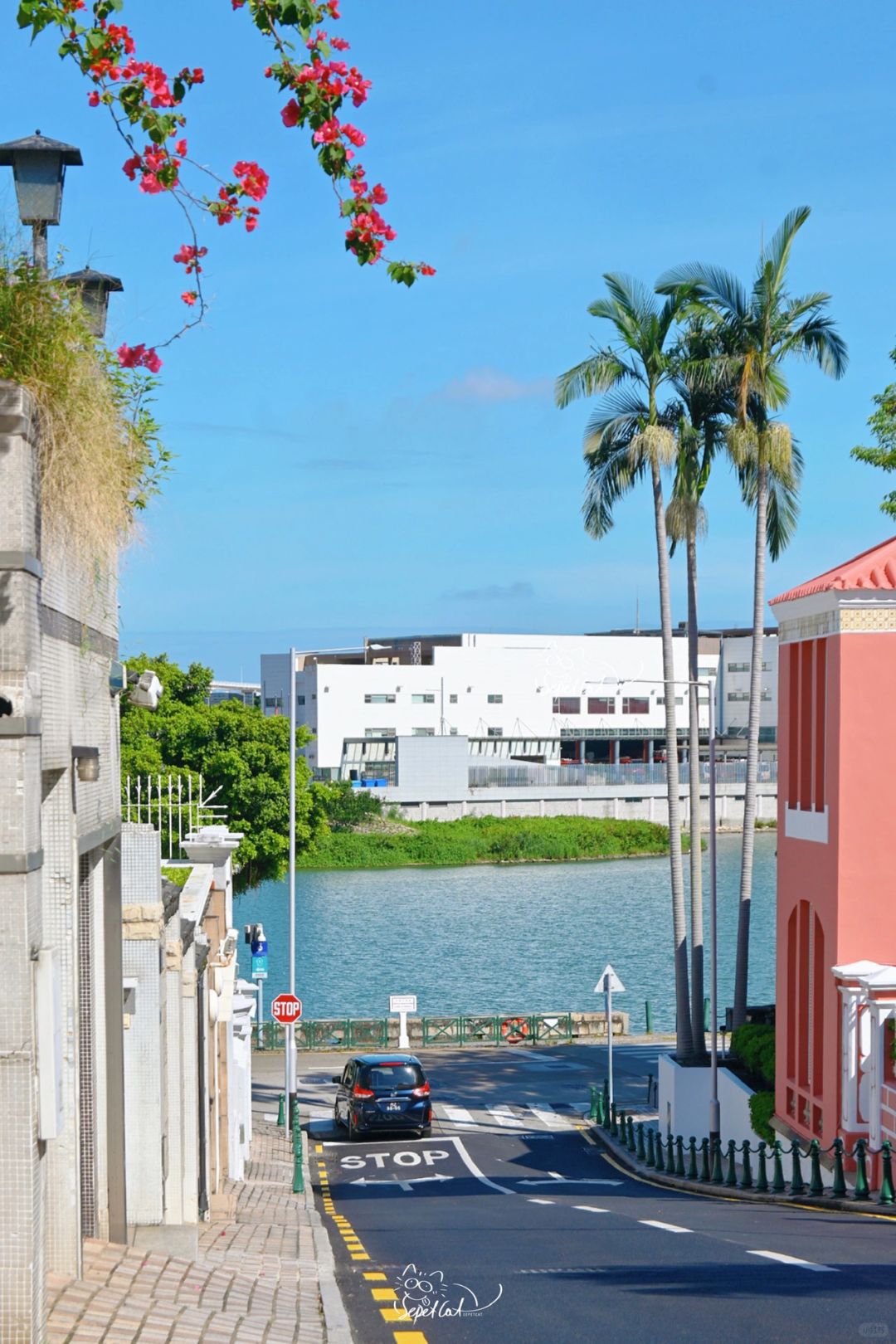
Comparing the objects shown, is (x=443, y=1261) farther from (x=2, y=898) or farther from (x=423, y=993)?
(x=423, y=993)

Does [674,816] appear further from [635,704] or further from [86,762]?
[635,704]

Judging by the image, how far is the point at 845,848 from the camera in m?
21.3

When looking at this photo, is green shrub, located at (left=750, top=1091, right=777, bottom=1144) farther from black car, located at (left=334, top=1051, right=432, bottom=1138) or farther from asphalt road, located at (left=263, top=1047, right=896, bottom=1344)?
black car, located at (left=334, top=1051, right=432, bottom=1138)

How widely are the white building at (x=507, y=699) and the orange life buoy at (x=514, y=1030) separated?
59749 mm

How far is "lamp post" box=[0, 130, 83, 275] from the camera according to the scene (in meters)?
11.0

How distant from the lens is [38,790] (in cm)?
878

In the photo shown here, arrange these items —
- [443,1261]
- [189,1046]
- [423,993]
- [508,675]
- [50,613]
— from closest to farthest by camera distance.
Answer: [50,613] → [443,1261] → [189,1046] → [423,993] → [508,675]

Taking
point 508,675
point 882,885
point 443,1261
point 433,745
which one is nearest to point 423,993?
point 882,885

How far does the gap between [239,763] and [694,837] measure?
20149mm

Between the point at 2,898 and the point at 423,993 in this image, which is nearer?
the point at 2,898

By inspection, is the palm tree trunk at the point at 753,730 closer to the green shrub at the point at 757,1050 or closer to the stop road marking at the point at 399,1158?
the green shrub at the point at 757,1050

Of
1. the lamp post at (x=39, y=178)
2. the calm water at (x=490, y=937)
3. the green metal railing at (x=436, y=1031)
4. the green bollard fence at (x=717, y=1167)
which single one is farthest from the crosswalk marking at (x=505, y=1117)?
the lamp post at (x=39, y=178)

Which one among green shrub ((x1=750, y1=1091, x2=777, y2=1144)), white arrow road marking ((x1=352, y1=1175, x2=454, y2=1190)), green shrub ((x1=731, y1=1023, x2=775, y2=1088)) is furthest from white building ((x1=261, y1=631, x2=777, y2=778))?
green shrub ((x1=750, y1=1091, x2=777, y2=1144))

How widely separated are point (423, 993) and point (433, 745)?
50345mm
